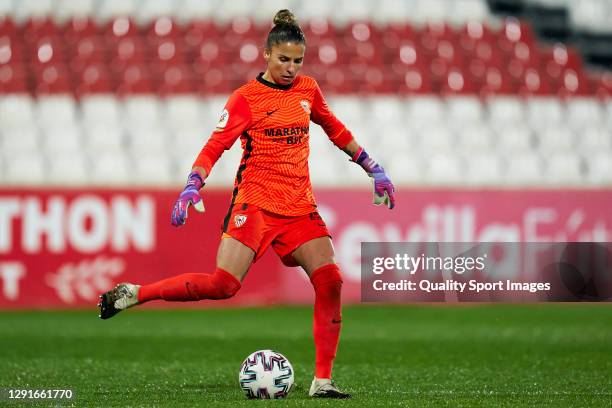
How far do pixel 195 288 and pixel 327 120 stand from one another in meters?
1.13

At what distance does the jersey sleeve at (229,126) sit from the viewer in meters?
5.60

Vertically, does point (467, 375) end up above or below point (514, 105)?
below

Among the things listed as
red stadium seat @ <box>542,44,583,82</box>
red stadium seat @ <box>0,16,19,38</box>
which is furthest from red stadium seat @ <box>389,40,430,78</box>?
red stadium seat @ <box>0,16,19,38</box>

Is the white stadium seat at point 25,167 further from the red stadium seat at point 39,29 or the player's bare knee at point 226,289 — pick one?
the player's bare knee at point 226,289

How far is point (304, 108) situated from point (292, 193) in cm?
43

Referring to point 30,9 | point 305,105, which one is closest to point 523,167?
point 30,9

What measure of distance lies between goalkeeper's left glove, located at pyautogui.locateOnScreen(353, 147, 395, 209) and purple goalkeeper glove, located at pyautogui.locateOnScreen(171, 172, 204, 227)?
3.14 ft

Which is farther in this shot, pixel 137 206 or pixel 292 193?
pixel 137 206

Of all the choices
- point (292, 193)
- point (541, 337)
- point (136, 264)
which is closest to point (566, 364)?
point (541, 337)

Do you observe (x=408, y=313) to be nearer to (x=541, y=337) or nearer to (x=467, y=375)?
(x=541, y=337)

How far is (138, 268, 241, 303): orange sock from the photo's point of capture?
553 centimetres

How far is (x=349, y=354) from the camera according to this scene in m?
8.26

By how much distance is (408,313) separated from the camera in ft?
40.8

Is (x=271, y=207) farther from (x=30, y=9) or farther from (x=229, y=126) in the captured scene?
(x=30, y=9)
